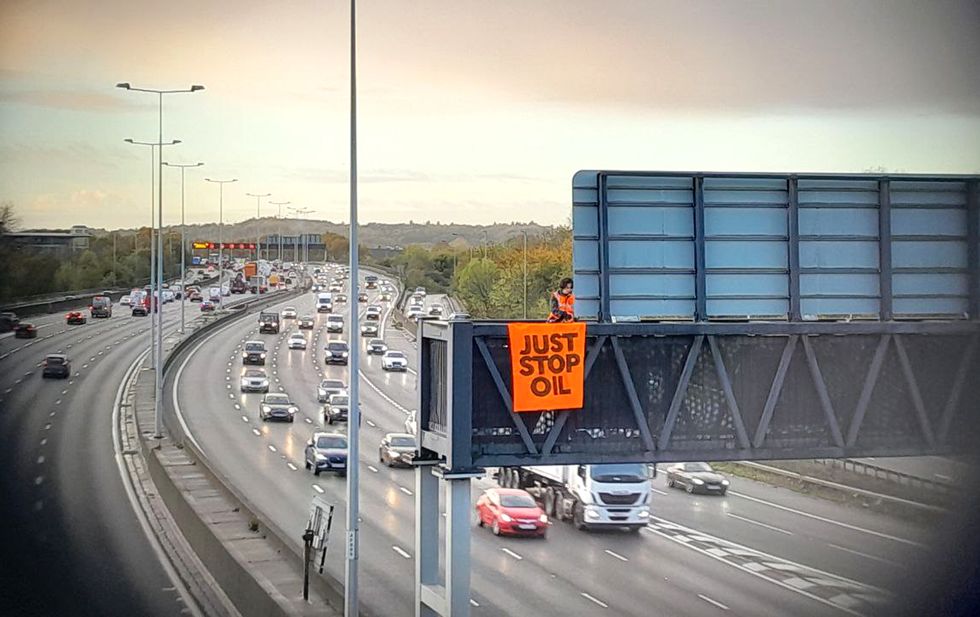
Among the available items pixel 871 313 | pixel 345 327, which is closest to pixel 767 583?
pixel 871 313

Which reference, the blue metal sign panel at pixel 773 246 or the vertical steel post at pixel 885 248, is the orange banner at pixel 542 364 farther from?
the vertical steel post at pixel 885 248

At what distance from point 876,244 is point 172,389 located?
60.6 ft

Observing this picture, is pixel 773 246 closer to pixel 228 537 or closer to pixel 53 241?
pixel 228 537

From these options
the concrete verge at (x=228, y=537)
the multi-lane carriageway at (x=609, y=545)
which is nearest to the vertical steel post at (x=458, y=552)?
the concrete verge at (x=228, y=537)

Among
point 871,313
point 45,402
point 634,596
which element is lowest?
point 634,596

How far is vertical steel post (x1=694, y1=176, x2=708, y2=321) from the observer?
10.0 metres

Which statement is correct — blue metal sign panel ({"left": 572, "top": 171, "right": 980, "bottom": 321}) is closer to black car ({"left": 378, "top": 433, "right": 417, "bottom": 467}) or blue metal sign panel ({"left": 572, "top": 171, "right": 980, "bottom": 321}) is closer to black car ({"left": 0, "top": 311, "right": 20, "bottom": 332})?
black car ({"left": 378, "top": 433, "right": 417, "bottom": 467})

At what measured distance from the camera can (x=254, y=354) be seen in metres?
24.2

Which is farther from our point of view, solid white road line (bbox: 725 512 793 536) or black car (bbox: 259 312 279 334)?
black car (bbox: 259 312 279 334)

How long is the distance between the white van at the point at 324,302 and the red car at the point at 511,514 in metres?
10.1

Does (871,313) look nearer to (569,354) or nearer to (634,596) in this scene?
(569,354)

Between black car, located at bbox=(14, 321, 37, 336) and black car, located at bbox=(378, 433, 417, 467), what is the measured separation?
760 cm

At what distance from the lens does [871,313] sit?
10.7m

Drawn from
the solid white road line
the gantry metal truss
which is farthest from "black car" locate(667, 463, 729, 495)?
the gantry metal truss
